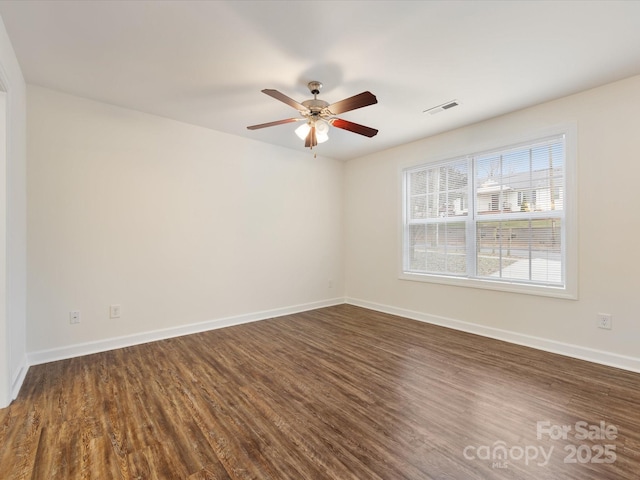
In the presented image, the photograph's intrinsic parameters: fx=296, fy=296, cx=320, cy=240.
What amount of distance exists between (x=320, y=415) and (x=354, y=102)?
2282mm

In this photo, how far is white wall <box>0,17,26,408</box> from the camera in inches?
80.1

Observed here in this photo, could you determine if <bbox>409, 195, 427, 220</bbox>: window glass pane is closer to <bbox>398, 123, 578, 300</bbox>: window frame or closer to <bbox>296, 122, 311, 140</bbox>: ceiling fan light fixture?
<bbox>398, 123, 578, 300</bbox>: window frame

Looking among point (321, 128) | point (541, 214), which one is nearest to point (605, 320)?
point (541, 214)

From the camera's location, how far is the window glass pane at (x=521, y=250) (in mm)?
3146

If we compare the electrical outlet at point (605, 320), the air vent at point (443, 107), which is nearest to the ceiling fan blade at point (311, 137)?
the air vent at point (443, 107)

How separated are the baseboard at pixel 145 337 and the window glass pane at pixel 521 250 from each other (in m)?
2.78

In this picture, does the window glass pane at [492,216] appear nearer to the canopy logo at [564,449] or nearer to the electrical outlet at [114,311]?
the canopy logo at [564,449]

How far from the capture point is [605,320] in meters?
2.76

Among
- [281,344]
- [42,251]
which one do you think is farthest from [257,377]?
[42,251]

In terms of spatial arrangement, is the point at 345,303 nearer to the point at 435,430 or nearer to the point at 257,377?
the point at 257,377

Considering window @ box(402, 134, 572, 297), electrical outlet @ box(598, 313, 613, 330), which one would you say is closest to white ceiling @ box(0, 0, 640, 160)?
window @ box(402, 134, 572, 297)

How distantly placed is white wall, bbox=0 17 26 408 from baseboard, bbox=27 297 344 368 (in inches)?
8.4

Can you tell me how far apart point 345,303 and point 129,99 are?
4234mm

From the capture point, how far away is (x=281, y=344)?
3.31 metres
